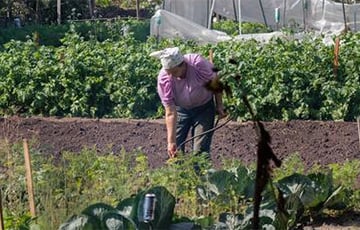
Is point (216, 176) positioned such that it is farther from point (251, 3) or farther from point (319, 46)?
point (251, 3)

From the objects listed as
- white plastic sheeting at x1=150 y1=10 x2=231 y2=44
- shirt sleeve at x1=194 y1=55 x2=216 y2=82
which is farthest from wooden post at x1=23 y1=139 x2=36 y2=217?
white plastic sheeting at x1=150 y1=10 x2=231 y2=44

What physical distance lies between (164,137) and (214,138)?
55 centimetres

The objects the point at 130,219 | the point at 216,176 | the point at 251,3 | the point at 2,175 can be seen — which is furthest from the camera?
the point at 251,3

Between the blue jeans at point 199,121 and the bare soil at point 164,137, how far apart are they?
3.57 feet

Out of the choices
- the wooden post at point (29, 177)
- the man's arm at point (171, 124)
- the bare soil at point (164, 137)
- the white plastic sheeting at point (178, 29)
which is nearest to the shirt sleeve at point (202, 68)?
the man's arm at point (171, 124)

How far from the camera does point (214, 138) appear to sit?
10508 mm

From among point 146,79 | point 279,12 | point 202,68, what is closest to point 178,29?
point 279,12

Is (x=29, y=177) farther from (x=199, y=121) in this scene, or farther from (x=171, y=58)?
(x=199, y=121)

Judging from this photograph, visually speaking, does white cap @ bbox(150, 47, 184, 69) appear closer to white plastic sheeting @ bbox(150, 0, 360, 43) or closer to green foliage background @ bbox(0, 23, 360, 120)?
green foliage background @ bbox(0, 23, 360, 120)

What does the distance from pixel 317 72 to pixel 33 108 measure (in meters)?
3.72

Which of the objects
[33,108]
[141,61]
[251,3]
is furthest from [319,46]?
[251,3]

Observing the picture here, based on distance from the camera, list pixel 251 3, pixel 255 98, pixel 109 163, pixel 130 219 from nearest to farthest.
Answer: pixel 130 219 < pixel 109 163 < pixel 255 98 < pixel 251 3

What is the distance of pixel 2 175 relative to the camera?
279 inches

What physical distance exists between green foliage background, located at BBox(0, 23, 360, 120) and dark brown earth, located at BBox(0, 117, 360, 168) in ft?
1.24
